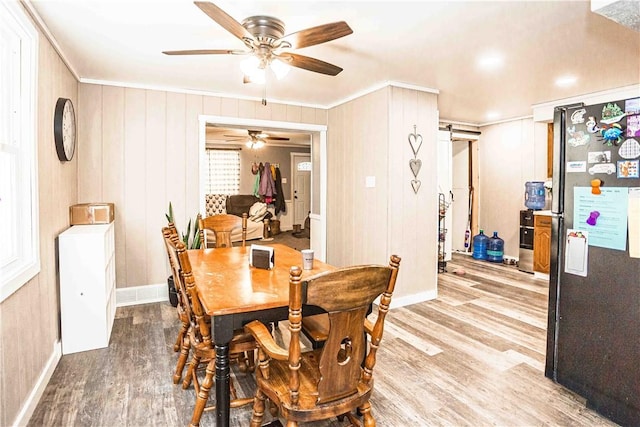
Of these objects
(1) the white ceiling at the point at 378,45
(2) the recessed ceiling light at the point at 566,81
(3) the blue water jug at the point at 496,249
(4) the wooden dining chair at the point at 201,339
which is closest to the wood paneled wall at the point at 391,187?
(1) the white ceiling at the point at 378,45

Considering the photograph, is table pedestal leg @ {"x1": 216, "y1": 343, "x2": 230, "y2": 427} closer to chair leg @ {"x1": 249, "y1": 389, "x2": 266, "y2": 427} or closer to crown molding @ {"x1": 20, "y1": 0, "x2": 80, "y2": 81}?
chair leg @ {"x1": 249, "y1": 389, "x2": 266, "y2": 427}

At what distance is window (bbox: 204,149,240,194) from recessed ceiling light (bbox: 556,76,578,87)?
711 centimetres

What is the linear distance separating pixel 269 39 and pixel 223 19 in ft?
1.41

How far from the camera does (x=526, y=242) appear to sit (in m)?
5.44

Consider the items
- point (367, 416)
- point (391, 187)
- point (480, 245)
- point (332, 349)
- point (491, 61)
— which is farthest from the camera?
point (480, 245)

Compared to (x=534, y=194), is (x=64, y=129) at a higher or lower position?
higher

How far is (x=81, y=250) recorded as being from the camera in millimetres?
2748

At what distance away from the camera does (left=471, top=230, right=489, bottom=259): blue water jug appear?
6.19m

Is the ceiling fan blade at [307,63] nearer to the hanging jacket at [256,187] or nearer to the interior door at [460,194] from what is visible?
the interior door at [460,194]

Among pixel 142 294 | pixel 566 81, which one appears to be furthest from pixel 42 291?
pixel 566 81

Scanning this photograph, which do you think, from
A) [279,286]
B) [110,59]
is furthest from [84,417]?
[110,59]

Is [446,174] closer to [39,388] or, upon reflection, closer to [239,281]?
[239,281]

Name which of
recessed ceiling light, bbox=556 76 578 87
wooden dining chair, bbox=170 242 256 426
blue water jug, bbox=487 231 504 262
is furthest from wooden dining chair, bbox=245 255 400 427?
blue water jug, bbox=487 231 504 262

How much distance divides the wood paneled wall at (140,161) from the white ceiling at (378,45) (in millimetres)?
192
